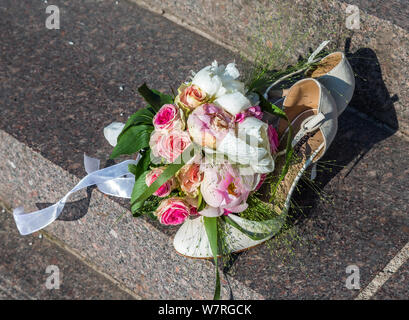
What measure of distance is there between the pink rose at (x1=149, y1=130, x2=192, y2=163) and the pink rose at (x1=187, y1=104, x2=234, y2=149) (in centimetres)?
2

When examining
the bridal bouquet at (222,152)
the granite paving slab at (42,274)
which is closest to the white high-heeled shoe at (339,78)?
the bridal bouquet at (222,152)

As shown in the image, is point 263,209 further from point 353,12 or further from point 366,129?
point 353,12

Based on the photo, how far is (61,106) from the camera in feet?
7.11

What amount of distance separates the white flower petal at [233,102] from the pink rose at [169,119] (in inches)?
4.1

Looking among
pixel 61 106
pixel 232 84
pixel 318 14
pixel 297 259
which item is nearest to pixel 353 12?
pixel 318 14

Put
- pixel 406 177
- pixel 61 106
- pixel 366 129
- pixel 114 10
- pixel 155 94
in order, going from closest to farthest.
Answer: pixel 155 94, pixel 406 177, pixel 366 129, pixel 61 106, pixel 114 10

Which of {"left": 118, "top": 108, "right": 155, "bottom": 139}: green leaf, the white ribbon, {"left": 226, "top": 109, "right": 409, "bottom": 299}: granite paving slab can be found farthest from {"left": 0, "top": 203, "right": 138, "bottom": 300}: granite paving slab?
{"left": 118, "top": 108, "right": 155, "bottom": 139}: green leaf

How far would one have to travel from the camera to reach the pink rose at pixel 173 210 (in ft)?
4.59

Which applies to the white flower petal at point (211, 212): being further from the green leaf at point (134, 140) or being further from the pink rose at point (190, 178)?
the green leaf at point (134, 140)

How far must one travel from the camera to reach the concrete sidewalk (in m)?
1.64

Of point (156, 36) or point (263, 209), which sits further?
point (156, 36)

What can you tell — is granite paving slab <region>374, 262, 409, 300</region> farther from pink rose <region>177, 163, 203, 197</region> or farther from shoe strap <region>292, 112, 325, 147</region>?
pink rose <region>177, 163, 203, 197</region>

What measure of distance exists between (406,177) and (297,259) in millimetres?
530

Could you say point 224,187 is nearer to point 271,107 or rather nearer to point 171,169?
point 171,169
